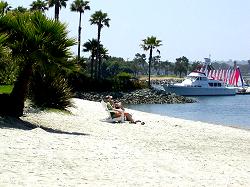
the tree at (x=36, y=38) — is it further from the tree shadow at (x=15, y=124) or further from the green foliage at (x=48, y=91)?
the green foliage at (x=48, y=91)

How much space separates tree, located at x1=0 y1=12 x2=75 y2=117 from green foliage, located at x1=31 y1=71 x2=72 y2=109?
4.42 m

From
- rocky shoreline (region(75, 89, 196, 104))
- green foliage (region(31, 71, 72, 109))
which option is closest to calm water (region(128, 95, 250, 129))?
rocky shoreline (region(75, 89, 196, 104))

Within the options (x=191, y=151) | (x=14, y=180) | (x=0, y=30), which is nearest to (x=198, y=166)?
(x=191, y=151)

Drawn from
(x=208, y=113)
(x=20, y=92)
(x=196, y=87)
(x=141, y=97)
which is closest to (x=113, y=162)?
(x=20, y=92)

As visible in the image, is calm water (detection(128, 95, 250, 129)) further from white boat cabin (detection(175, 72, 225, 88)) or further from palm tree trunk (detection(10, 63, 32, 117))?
white boat cabin (detection(175, 72, 225, 88))

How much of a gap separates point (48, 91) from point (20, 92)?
12.9ft

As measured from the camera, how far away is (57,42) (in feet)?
42.8

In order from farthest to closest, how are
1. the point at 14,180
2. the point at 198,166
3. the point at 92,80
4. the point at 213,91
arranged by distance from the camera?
the point at 213,91, the point at 92,80, the point at 198,166, the point at 14,180

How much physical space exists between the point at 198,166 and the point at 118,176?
2.45 meters

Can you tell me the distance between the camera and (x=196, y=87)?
89.9m

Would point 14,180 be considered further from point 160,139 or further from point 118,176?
point 160,139

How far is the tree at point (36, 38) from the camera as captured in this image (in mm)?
12773

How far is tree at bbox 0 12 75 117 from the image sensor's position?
12.8 m

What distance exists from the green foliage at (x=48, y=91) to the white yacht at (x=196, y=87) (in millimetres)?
70772
